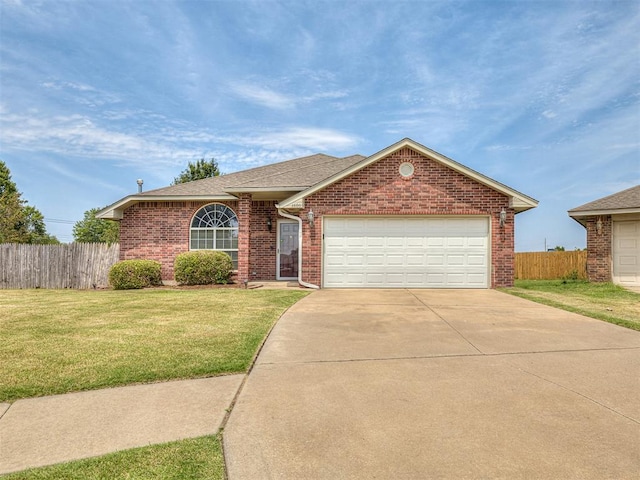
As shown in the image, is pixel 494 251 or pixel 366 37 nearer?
pixel 494 251

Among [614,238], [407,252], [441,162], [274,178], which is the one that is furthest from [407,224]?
[614,238]

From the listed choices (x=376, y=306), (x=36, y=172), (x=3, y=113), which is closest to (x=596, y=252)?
(x=376, y=306)

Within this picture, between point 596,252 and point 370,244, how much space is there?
9737mm

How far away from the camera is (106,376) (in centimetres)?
394

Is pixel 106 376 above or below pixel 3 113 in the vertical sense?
below

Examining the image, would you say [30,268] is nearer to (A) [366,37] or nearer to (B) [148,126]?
(B) [148,126]

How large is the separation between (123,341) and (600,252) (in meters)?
16.7

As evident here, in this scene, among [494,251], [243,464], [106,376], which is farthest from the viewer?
[494,251]

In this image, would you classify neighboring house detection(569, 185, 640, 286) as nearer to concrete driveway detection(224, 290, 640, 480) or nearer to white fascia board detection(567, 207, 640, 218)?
white fascia board detection(567, 207, 640, 218)

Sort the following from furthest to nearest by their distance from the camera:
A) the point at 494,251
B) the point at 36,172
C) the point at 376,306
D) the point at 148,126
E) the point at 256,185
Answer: the point at 36,172 < the point at 148,126 < the point at 256,185 < the point at 494,251 < the point at 376,306

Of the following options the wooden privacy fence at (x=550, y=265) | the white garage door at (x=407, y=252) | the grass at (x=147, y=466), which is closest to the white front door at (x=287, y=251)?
the white garage door at (x=407, y=252)

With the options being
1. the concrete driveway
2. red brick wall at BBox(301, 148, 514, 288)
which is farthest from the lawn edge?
red brick wall at BBox(301, 148, 514, 288)

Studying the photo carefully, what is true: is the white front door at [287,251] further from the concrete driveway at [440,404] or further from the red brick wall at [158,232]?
the concrete driveway at [440,404]

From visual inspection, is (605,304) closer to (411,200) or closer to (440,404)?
(411,200)
